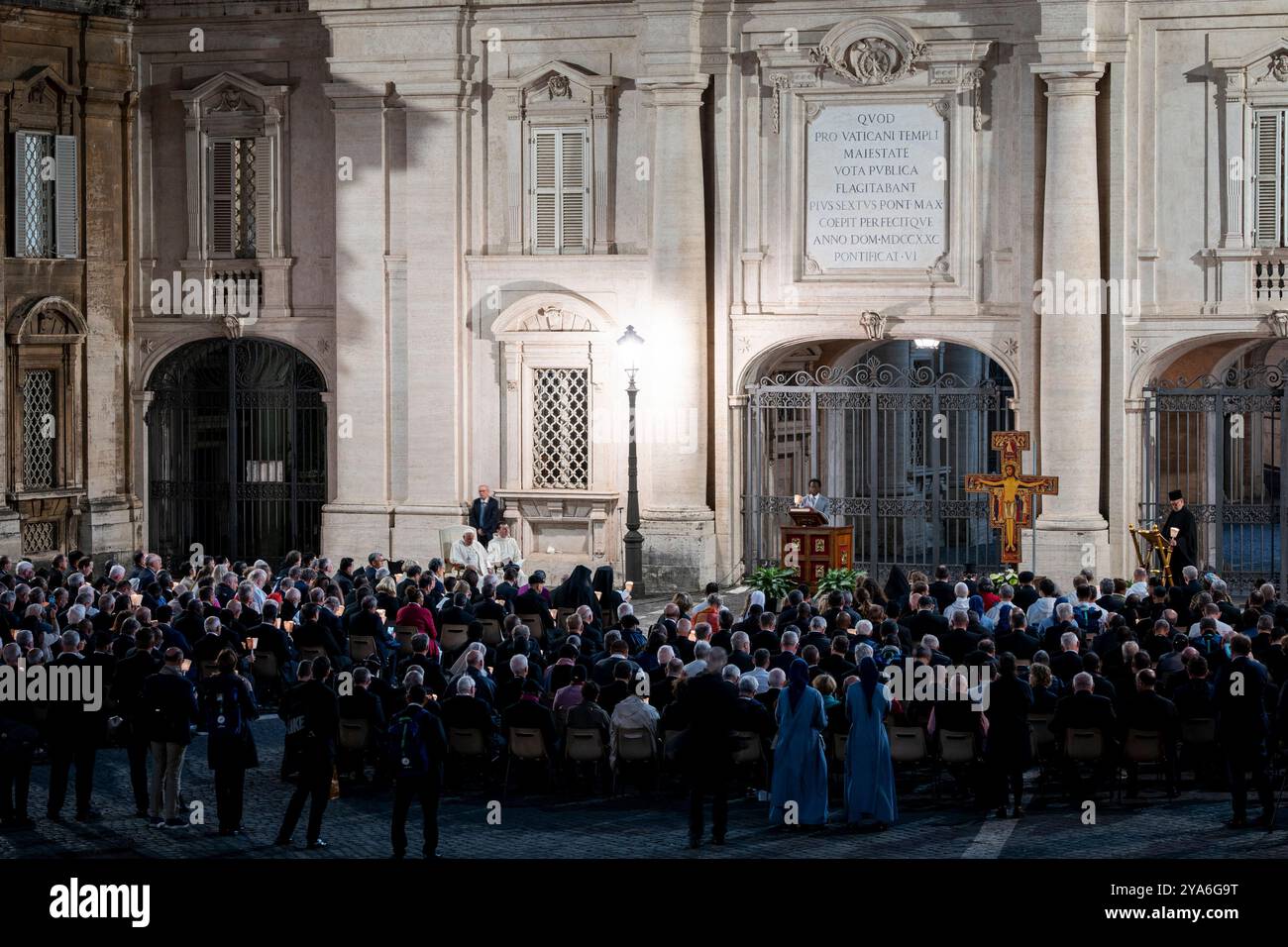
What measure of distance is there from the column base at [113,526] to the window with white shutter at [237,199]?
436cm

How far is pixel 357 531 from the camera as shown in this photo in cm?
3441

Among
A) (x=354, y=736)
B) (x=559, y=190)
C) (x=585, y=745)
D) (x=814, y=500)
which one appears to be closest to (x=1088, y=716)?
(x=585, y=745)

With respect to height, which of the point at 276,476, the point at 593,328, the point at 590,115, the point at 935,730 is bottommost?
the point at 935,730

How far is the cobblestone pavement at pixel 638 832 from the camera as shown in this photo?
18391 mm

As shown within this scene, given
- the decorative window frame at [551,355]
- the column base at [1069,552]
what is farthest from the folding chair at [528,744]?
the decorative window frame at [551,355]

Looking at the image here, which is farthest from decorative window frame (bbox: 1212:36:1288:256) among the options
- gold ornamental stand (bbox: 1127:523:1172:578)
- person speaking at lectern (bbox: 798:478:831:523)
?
person speaking at lectern (bbox: 798:478:831:523)

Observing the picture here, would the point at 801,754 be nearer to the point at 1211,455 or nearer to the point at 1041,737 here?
the point at 1041,737

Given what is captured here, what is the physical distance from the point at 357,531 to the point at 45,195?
7211 millimetres

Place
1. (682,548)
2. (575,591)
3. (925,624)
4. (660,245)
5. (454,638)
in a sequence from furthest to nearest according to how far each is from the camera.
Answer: (682,548) < (660,245) < (575,591) < (454,638) < (925,624)

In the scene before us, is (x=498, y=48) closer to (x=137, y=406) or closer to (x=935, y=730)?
(x=137, y=406)

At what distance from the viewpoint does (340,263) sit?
3412cm

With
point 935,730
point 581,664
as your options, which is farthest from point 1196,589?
point 581,664

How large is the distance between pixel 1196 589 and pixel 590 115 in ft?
42.2

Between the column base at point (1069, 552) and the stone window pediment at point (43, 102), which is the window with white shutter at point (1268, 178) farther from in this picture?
the stone window pediment at point (43, 102)
